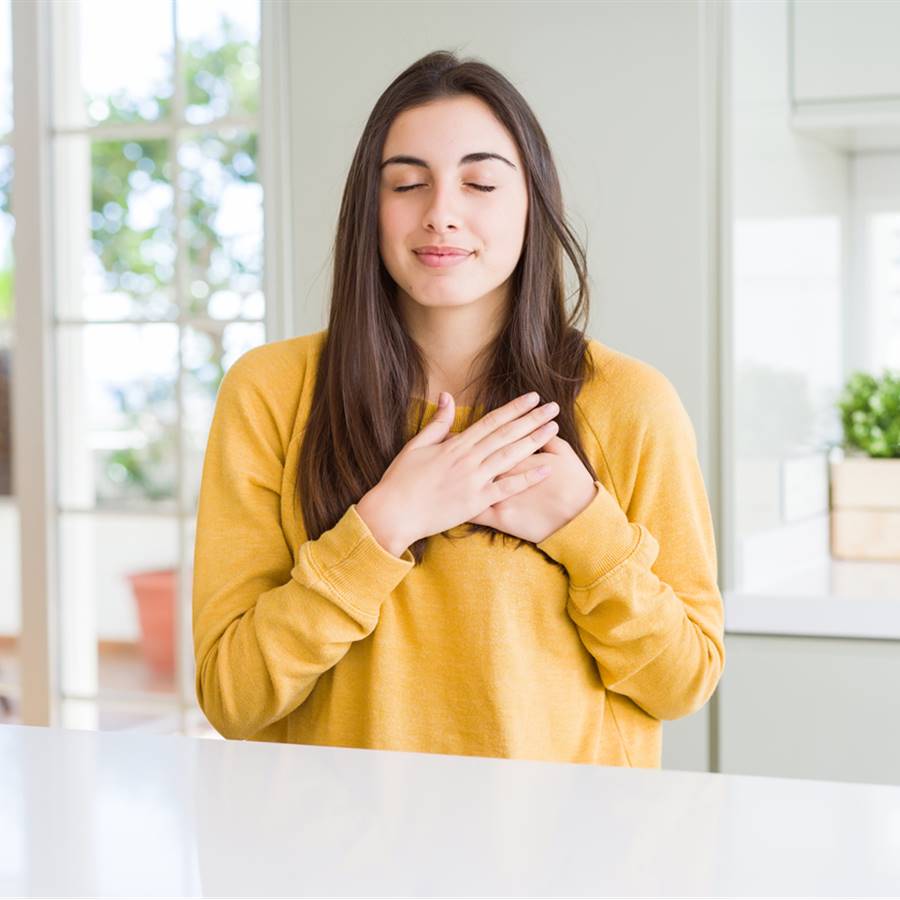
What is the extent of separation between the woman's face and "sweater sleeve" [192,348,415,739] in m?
0.22

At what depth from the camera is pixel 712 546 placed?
1.29 meters

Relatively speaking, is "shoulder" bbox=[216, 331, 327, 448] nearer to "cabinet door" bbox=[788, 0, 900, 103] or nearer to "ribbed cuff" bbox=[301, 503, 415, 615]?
"ribbed cuff" bbox=[301, 503, 415, 615]

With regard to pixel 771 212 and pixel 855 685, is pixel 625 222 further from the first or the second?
pixel 855 685

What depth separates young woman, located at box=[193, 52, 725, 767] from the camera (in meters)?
1.15

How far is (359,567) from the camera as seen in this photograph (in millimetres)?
1129

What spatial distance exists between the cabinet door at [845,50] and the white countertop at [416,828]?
162 centimetres

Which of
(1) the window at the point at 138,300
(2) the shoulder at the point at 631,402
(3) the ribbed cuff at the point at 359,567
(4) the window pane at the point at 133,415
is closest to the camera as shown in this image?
(3) the ribbed cuff at the point at 359,567

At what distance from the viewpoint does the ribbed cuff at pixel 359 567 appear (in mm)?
1127

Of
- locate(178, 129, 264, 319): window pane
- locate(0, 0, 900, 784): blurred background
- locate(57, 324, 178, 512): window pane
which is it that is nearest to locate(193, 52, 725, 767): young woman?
locate(0, 0, 900, 784): blurred background

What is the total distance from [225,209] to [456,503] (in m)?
4.62

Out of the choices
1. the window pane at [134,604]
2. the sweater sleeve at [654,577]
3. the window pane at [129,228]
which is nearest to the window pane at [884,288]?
the sweater sleeve at [654,577]

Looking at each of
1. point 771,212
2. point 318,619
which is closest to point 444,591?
point 318,619

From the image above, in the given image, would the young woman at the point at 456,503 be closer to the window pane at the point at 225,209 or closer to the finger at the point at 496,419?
the finger at the point at 496,419

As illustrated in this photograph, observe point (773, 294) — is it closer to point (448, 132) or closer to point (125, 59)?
point (448, 132)
